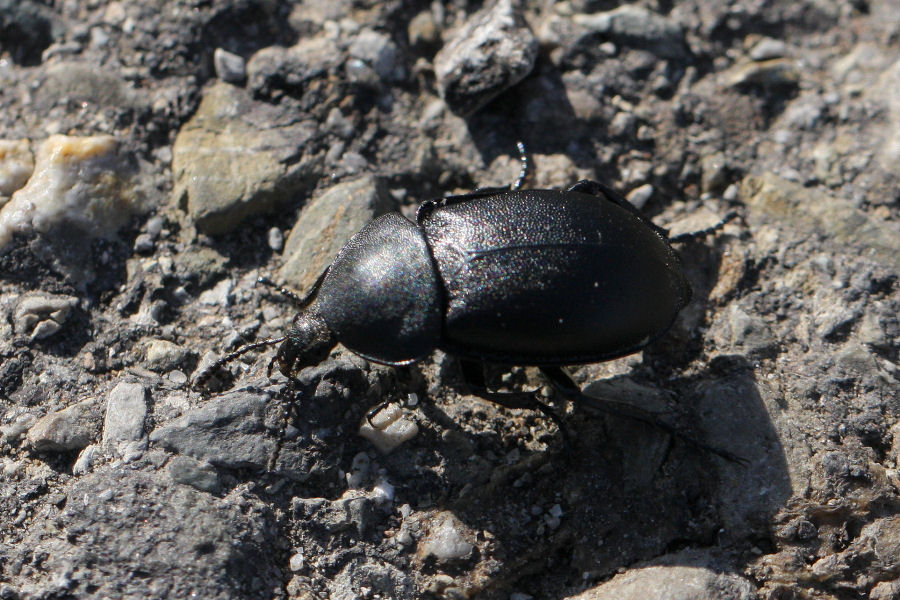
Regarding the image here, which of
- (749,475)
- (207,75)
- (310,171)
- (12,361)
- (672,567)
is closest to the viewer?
(672,567)

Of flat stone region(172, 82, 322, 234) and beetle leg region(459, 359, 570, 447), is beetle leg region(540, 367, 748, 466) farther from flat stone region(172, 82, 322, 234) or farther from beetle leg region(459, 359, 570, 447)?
flat stone region(172, 82, 322, 234)

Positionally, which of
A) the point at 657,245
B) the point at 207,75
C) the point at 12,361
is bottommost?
the point at 12,361

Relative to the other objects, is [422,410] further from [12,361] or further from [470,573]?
[12,361]

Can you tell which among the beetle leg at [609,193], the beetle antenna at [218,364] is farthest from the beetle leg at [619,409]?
the beetle antenna at [218,364]

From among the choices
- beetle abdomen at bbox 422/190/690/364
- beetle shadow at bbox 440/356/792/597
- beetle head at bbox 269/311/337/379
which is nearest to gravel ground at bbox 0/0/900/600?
beetle shadow at bbox 440/356/792/597

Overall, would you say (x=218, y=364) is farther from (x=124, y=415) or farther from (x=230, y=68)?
(x=230, y=68)

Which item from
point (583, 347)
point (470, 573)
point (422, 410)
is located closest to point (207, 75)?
point (422, 410)
